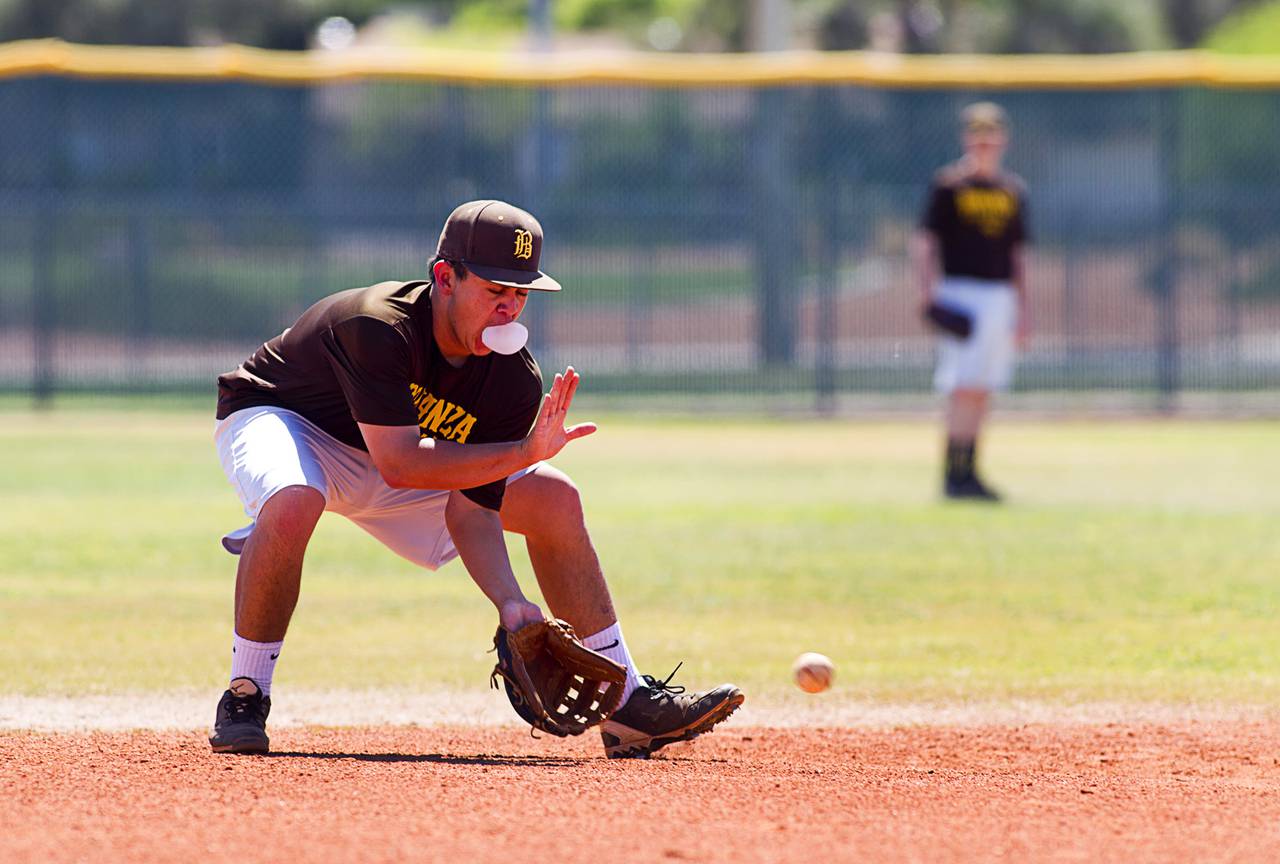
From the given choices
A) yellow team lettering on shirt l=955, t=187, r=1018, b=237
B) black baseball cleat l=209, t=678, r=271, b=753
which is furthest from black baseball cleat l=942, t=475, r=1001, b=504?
black baseball cleat l=209, t=678, r=271, b=753

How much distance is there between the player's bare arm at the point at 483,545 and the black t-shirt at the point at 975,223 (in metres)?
7.13

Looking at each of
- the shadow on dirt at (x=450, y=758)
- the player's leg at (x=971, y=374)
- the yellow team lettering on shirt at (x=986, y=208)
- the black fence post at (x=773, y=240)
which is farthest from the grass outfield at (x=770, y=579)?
the black fence post at (x=773, y=240)

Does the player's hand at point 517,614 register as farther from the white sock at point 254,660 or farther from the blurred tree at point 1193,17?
the blurred tree at point 1193,17

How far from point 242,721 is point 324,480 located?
72cm

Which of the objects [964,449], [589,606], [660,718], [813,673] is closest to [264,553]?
[589,606]

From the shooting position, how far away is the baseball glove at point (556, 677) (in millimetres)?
5270

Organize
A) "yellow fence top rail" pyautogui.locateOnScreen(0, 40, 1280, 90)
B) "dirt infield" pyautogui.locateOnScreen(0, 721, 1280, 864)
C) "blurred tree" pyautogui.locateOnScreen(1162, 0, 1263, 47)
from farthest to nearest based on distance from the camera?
"blurred tree" pyautogui.locateOnScreen(1162, 0, 1263, 47), "yellow fence top rail" pyautogui.locateOnScreen(0, 40, 1280, 90), "dirt infield" pyautogui.locateOnScreen(0, 721, 1280, 864)

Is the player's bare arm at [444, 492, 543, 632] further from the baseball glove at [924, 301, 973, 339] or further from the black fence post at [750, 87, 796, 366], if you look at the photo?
the black fence post at [750, 87, 796, 366]

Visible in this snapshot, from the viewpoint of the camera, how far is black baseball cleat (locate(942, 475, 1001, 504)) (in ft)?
39.0

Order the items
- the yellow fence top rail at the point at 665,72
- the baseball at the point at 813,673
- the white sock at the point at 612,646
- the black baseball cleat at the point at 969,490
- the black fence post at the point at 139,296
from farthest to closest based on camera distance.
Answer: the yellow fence top rail at the point at 665,72
the black fence post at the point at 139,296
the black baseball cleat at the point at 969,490
the baseball at the point at 813,673
the white sock at the point at 612,646

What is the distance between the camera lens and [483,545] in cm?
552

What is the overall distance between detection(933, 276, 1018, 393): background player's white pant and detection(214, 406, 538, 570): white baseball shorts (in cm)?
680

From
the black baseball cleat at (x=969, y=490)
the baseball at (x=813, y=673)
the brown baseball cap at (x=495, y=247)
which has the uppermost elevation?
the brown baseball cap at (x=495, y=247)

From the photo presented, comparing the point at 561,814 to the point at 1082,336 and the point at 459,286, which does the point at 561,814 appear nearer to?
the point at 459,286
